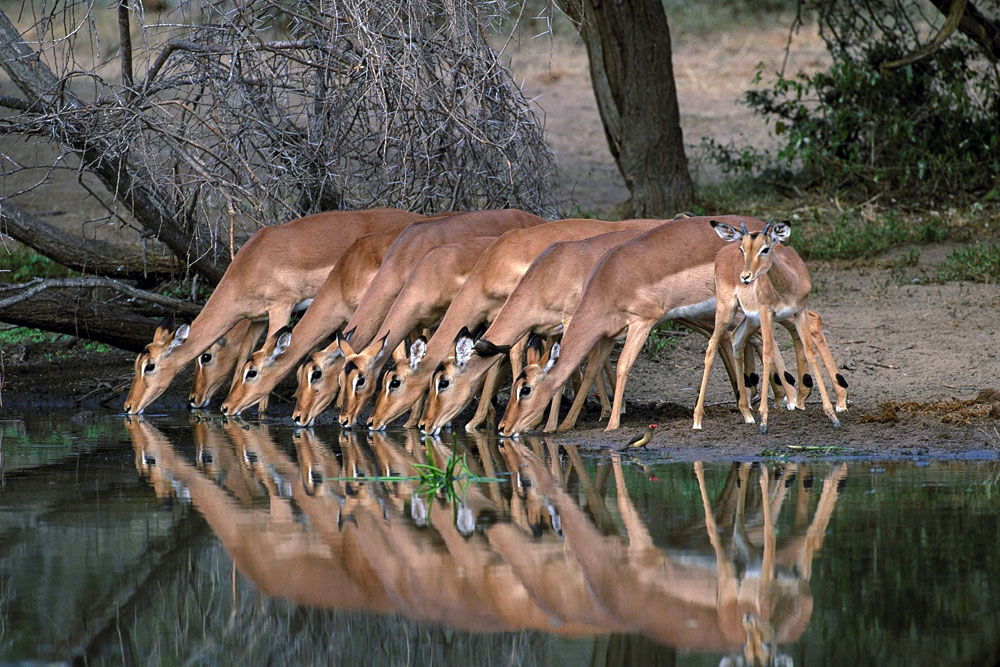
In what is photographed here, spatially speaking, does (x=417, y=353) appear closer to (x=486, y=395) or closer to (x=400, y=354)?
(x=400, y=354)

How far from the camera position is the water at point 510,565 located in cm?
348

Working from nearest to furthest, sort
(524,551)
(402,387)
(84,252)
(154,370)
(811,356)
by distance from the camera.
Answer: (524,551) < (811,356) < (402,387) < (154,370) < (84,252)

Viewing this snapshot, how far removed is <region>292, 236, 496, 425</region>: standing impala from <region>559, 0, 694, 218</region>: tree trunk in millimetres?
4093

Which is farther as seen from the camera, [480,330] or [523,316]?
[480,330]

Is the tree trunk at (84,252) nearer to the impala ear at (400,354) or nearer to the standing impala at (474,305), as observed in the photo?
the impala ear at (400,354)

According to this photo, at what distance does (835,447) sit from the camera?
6.64 meters

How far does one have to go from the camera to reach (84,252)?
10.2m

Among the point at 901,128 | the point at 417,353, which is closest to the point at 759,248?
the point at 417,353

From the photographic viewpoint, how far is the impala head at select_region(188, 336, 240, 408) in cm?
972

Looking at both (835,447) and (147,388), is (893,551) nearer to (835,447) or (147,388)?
(835,447)

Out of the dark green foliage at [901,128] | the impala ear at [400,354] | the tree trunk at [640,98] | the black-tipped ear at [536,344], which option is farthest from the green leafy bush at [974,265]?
the impala ear at [400,354]

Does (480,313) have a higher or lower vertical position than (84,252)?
lower

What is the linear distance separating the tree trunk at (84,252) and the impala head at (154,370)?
91 cm

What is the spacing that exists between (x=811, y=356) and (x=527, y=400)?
174cm
